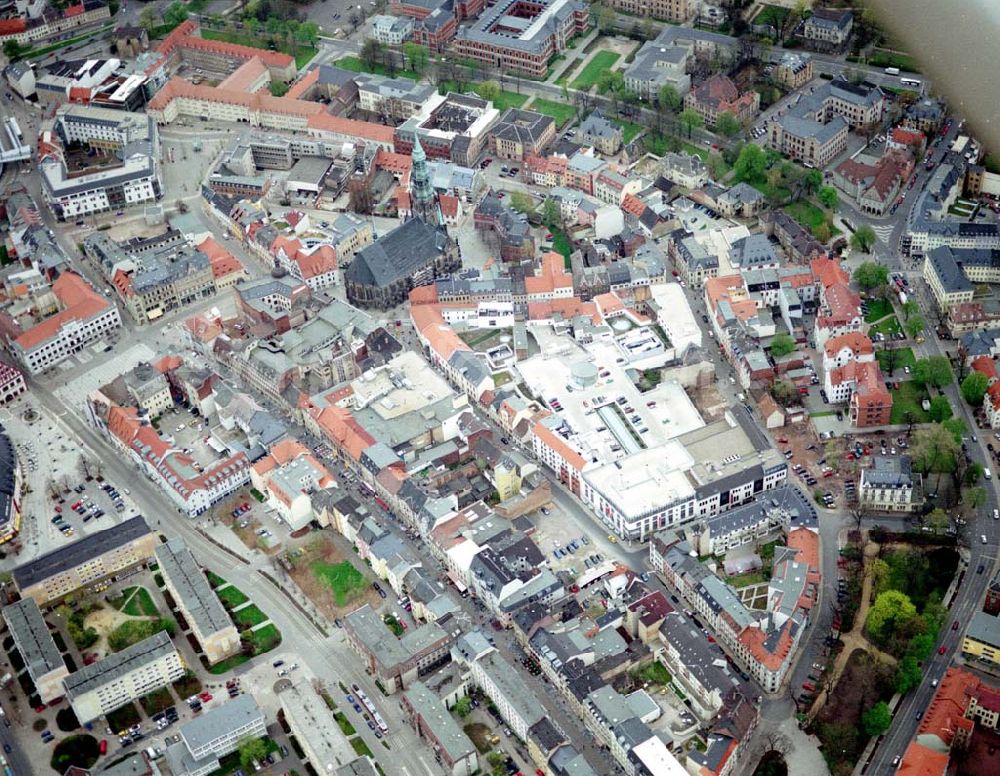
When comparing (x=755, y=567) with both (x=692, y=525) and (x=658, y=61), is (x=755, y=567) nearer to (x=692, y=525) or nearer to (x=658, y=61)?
(x=692, y=525)

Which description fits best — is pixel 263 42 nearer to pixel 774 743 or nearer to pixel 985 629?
pixel 774 743

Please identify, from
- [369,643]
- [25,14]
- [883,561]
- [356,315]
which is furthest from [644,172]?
[25,14]

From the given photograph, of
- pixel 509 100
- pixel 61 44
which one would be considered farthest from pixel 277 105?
pixel 61 44

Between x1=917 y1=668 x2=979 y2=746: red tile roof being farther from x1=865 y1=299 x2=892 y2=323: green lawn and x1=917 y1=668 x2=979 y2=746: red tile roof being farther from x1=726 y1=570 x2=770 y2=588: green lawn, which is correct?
x1=865 y1=299 x2=892 y2=323: green lawn

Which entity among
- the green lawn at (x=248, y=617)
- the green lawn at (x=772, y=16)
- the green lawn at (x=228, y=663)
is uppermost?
the green lawn at (x=772, y=16)

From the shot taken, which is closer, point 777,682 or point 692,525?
point 777,682

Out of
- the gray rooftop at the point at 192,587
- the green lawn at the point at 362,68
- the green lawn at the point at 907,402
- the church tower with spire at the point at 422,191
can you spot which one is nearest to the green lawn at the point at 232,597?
the gray rooftop at the point at 192,587

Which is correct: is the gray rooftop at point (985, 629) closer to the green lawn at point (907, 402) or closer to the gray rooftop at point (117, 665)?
the green lawn at point (907, 402)
